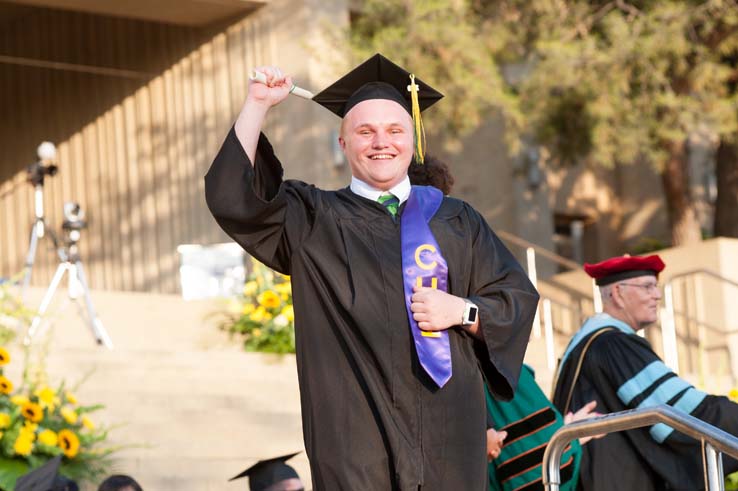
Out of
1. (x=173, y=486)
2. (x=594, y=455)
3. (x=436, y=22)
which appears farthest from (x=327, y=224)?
(x=436, y=22)

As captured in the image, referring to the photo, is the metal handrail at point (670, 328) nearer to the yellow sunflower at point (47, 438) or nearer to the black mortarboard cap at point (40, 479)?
the yellow sunflower at point (47, 438)

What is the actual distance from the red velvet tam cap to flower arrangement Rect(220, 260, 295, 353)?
442 centimetres

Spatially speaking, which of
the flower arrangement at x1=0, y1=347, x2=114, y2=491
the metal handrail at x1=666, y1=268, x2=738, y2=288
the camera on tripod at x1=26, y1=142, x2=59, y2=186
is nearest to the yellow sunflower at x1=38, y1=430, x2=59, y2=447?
the flower arrangement at x1=0, y1=347, x2=114, y2=491

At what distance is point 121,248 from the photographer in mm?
15234

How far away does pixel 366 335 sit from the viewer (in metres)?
3.58

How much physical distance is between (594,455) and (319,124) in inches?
319

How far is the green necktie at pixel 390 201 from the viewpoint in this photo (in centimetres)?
379

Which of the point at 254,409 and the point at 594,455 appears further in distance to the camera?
the point at 254,409

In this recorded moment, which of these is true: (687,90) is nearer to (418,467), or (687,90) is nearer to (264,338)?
(264,338)

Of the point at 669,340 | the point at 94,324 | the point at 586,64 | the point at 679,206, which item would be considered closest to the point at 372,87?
the point at 94,324

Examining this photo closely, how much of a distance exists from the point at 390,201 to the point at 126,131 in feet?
38.8

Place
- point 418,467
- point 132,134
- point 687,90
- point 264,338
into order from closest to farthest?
point 418,467 < point 264,338 < point 687,90 < point 132,134

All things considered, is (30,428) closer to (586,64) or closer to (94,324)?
(94,324)

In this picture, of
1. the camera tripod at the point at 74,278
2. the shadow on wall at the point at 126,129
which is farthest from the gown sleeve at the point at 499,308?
the shadow on wall at the point at 126,129
